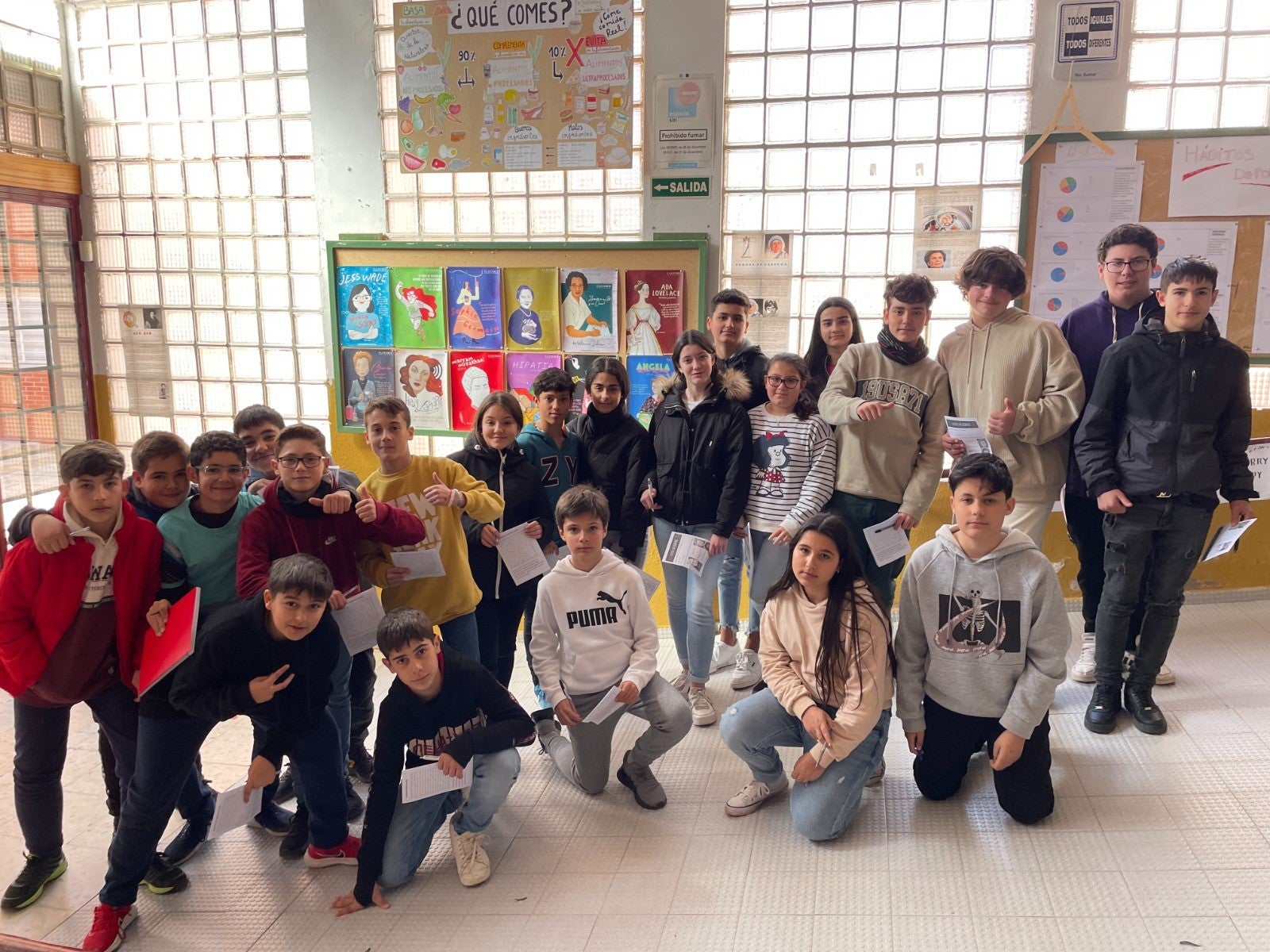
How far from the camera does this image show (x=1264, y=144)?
3.75 m

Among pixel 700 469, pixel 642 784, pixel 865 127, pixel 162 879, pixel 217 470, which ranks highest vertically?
pixel 865 127

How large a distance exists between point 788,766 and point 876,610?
0.74m

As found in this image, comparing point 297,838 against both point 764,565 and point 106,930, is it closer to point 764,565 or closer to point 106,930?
point 106,930

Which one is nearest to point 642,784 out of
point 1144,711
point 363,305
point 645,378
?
point 1144,711

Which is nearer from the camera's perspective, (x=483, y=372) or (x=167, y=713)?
(x=167, y=713)

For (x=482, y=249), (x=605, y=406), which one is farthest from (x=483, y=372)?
(x=605, y=406)

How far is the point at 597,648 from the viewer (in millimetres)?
2779

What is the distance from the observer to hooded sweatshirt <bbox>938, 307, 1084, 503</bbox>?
9.52ft

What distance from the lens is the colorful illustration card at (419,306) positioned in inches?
175

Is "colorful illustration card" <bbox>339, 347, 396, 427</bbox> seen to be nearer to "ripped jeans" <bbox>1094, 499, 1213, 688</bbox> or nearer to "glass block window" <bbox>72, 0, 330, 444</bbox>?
"glass block window" <bbox>72, 0, 330, 444</bbox>

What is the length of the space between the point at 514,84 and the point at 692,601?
265 cm

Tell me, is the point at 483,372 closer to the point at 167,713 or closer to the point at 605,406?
the point at 605,406

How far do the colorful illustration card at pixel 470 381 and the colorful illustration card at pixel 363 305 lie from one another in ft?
1.29

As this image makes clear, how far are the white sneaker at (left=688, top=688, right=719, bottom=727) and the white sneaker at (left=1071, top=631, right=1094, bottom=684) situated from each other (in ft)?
4.59
